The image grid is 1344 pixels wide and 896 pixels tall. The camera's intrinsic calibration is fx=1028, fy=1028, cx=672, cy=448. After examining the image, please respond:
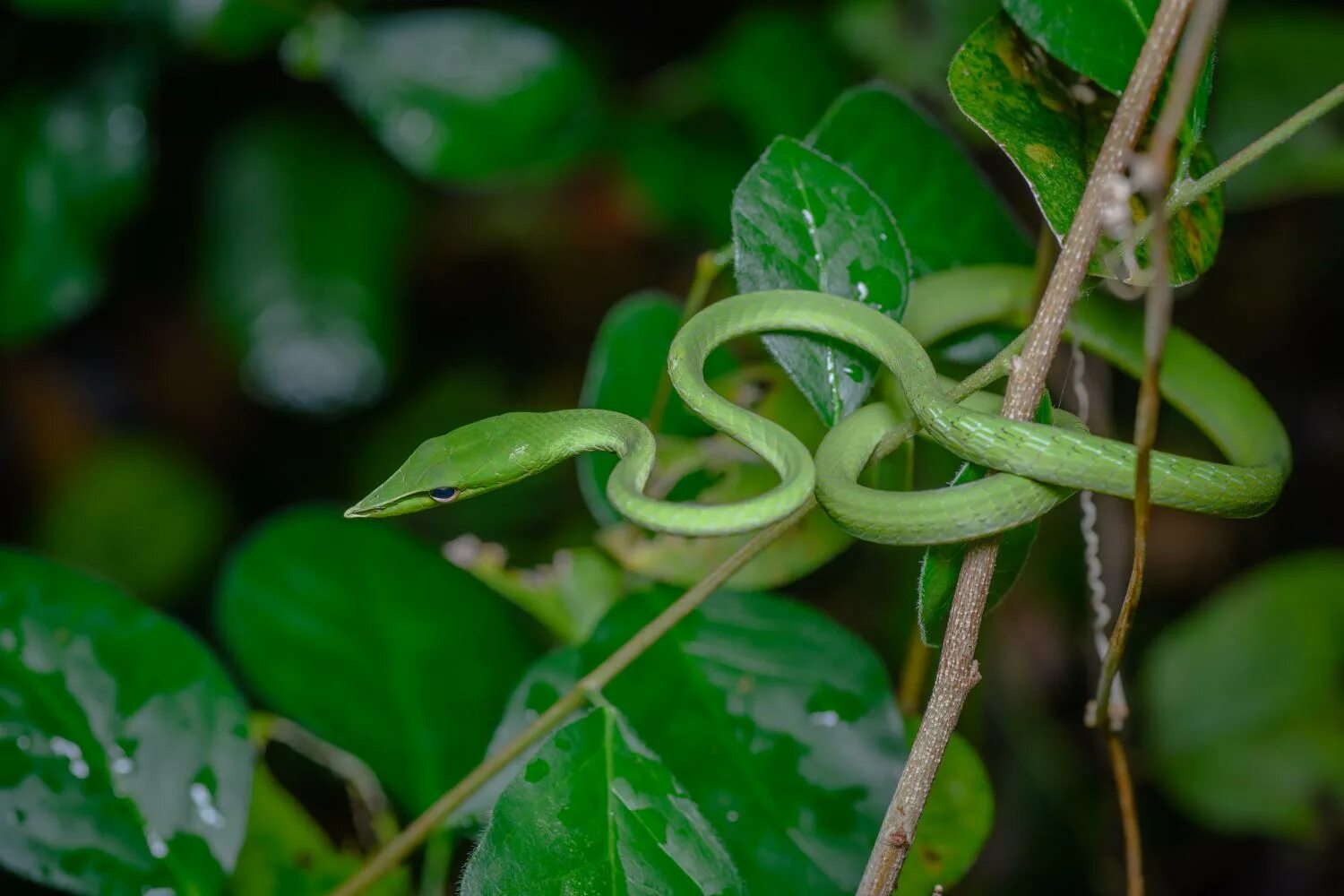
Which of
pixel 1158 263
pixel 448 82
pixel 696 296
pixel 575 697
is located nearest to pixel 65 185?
pixel 448 82

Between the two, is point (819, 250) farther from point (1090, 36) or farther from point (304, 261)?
point (304, 261)

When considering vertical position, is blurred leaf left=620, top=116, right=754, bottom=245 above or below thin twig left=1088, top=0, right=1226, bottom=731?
below

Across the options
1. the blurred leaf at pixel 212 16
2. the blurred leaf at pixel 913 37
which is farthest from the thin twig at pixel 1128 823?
the blurred leaf at pixel 212 16

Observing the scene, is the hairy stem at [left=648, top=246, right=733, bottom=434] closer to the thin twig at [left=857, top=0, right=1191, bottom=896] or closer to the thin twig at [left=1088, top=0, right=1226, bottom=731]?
the thin twig at [left=857, top=0, right=1191, bottom=896]

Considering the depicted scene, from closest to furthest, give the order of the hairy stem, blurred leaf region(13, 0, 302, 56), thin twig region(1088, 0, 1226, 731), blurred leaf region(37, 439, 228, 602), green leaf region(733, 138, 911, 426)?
thin twig region(1088, 0, 1226, 731), green leaf region(733, 138, 911, 426), the hairy stem, blurred leaf region(13, 0, 302, 56), blurred leaf region(37, 439, 228, 602)

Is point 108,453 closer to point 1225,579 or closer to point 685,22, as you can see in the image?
point 685,22

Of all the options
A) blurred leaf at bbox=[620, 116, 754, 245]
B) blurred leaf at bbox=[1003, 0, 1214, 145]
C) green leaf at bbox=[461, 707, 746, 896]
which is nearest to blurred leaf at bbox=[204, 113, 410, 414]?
blurred leaf at bbox=[620, 116, 754, 245]

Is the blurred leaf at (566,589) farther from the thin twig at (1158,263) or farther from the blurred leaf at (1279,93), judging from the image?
the blurred leaf at (1279,93)
